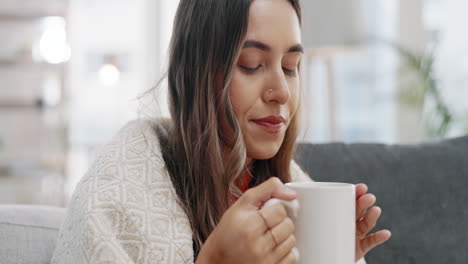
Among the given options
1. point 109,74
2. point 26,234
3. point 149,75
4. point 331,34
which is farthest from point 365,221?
point 109,74

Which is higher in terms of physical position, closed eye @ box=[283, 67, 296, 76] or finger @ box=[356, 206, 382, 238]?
closed eye @ box=[283, 67, 296, 76]

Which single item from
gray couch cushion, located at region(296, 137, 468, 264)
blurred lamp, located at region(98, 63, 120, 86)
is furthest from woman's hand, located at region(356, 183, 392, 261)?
blurred lamp, located at region(98, 63, 120, 86)

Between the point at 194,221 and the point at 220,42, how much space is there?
0.31 meters

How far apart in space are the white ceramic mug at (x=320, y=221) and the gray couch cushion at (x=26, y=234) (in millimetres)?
531

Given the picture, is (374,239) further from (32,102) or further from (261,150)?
(32,102)

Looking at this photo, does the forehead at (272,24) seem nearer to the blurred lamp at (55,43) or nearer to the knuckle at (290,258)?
the knuckle at (290,258)

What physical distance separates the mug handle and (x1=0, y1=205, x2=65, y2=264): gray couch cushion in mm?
523

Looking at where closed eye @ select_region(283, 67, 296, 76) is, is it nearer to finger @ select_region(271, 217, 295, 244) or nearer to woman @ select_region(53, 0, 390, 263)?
woman @ select_region(53, 0, 390, 263)

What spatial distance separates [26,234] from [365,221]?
63 centimetres

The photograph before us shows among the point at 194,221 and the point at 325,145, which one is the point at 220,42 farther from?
the point at 325,145

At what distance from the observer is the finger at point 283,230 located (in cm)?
67

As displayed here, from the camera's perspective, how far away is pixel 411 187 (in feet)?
4.25

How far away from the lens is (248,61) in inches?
35.8

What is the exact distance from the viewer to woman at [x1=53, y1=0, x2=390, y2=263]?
77cm
